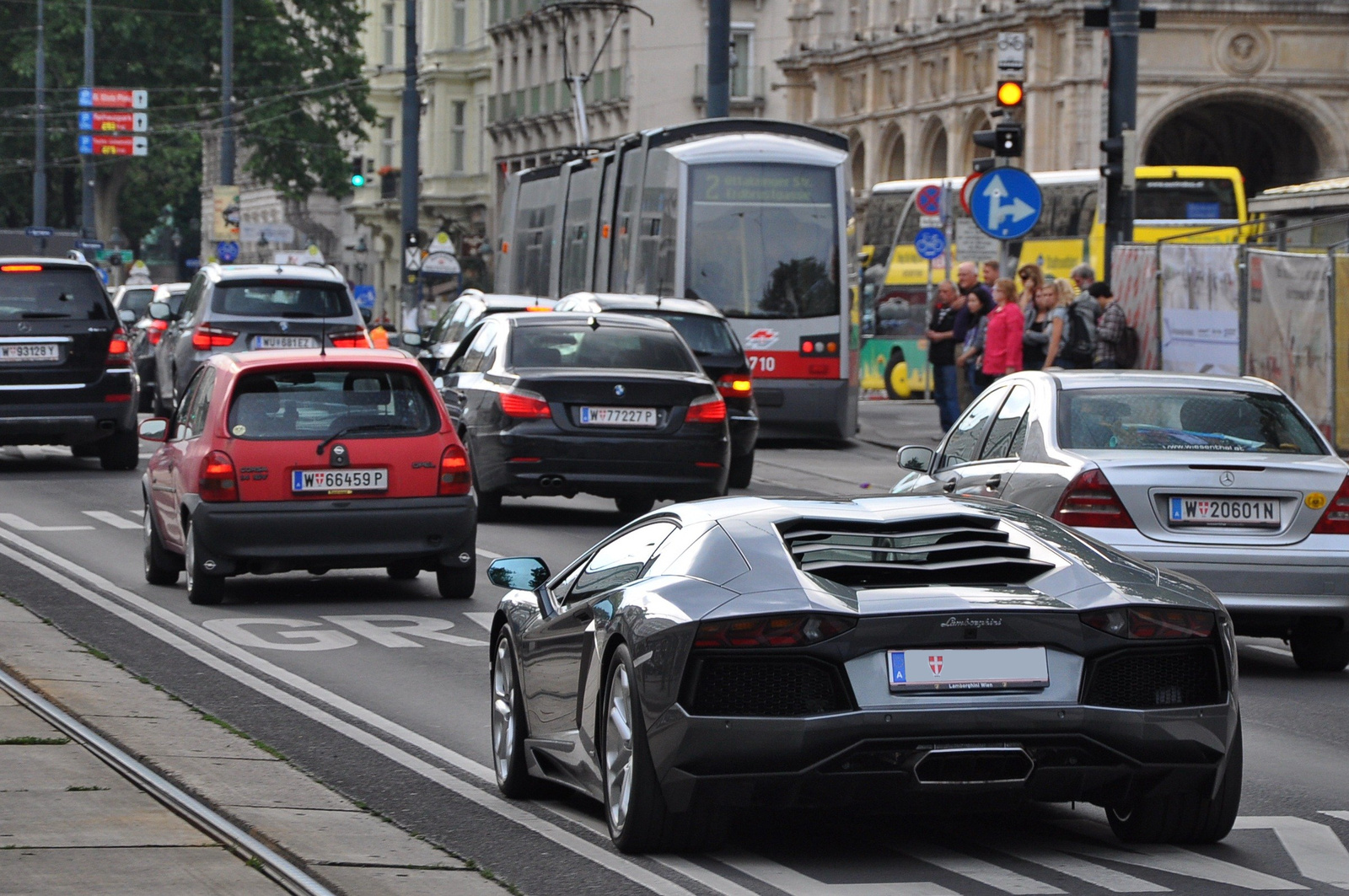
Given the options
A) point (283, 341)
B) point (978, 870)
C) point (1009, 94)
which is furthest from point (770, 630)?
point (283, 341)

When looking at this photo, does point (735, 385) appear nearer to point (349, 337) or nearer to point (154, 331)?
point (349, 337)

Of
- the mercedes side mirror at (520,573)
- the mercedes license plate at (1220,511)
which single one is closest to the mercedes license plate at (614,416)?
the mercedes license plate at (1220,511)

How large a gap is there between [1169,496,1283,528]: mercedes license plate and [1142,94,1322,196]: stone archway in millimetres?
39705

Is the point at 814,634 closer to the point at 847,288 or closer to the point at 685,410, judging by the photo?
the point at 685,410

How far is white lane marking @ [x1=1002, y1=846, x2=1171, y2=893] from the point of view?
21.2 ft

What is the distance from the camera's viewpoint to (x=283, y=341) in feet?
85.1

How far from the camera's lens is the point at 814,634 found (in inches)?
254

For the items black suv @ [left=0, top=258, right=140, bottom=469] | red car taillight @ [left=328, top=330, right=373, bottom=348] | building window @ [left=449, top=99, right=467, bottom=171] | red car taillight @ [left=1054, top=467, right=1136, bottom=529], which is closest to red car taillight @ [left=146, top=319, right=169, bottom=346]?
red car taillight @ [left=328, top=330, right=373, bottom=348]

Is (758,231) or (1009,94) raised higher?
(1009,94)

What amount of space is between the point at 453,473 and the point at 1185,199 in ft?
94.3

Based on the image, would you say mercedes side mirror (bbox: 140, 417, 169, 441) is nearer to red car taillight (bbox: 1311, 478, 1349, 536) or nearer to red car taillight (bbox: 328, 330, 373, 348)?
red car taillight (bbox: 1311, 478, 1349, 536)

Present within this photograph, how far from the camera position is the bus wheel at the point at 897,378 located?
41656mm

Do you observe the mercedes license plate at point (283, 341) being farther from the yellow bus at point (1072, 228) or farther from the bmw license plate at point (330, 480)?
the yellow bus at point (1072, 228)

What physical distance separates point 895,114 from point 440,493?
156ft
